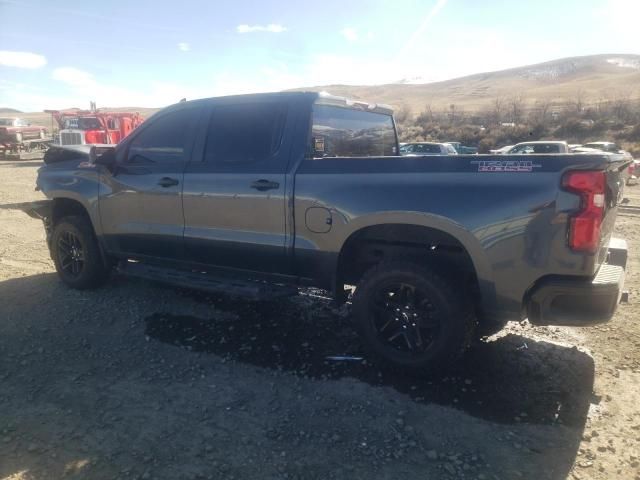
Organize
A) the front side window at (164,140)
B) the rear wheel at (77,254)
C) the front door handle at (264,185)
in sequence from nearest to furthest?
the front door handle at (264,185) < the front side window at (164,140) < the rear wheel at (77,254)

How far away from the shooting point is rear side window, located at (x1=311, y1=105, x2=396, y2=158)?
13.6 feet

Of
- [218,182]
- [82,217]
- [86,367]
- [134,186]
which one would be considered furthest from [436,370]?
[82,217]

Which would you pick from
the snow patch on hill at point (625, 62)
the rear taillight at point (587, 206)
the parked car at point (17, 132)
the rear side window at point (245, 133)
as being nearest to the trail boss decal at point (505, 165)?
the rear taillight at point (587, 206)

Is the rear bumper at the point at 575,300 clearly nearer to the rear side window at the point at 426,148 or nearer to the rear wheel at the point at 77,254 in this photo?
the rear wheel at the point at 77,254

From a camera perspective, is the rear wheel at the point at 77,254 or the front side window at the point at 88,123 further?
the front side window at the point at 88,123

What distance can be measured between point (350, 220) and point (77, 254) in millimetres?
3348

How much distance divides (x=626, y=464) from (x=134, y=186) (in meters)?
4.36

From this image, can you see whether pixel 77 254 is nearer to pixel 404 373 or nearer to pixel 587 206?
pixel 404 373

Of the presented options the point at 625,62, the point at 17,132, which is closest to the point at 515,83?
the point at 625,62

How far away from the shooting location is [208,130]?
4.50m

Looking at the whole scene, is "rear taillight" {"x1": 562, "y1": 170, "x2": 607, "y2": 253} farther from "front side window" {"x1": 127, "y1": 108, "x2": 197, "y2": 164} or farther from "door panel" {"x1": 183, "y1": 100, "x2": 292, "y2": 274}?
"front side window" {"x1": 127, "y1": 108, "x2": 197, "y2": 164}

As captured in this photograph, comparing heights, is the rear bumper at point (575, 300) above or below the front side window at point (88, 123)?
below

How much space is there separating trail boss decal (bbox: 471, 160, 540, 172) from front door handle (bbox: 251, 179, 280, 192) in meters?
1.54

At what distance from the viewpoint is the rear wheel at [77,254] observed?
5.29 metres
